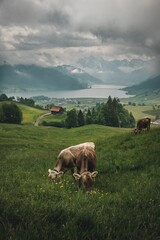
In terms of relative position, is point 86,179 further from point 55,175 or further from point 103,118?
point 103,118

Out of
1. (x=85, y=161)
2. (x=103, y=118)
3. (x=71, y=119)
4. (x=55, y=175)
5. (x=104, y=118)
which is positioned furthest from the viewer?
(x=104, y=118)

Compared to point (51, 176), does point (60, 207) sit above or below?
above

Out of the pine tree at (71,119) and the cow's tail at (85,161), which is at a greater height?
the cow's tail at (85,161)

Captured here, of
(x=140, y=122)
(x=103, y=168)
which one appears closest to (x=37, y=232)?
(x=103, y=168)

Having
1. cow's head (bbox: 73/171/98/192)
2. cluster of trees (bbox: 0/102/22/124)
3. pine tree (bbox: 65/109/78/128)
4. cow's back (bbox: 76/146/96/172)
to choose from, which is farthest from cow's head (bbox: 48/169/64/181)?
cluster of trees (bbox: 0/102/22/124)

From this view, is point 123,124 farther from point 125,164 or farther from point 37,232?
point 37,232

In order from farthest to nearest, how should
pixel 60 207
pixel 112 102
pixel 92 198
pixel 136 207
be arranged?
pixel 112 102 → pixel 92 198 → pixel 136 207 → pixel 60 207

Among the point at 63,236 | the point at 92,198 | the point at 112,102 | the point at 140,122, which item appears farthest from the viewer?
the point at 112,102

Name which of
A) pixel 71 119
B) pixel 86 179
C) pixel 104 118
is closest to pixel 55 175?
pixel 86 179

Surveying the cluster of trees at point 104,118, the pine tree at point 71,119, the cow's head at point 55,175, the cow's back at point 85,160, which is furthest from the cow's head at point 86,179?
the pine tree at point 71,119

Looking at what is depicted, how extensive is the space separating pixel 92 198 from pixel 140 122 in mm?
22538

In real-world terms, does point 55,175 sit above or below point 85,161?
below

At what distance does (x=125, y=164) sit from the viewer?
16.2 m

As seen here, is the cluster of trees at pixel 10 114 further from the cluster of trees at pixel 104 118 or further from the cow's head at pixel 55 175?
the cow's head at pixel 55 175
